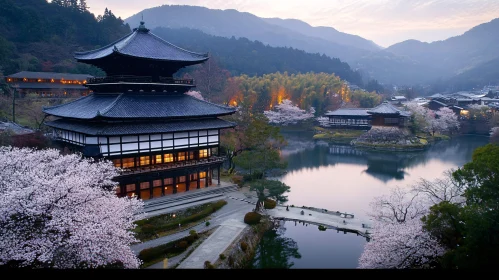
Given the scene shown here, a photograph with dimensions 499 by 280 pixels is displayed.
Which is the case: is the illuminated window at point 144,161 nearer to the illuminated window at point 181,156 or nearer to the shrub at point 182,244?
the illuminated window at point 181,156

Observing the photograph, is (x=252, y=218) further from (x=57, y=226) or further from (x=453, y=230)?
(x=57, y=226)

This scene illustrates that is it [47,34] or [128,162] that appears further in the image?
[47,34]

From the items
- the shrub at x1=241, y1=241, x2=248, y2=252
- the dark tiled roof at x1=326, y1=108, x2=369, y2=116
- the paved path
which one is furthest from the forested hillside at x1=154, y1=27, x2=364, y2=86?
the shrub at x1=241, y1=241, x2=248, y2=252

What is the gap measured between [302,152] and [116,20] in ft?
193

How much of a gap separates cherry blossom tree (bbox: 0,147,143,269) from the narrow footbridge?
12.4m

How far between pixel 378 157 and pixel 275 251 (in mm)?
33128

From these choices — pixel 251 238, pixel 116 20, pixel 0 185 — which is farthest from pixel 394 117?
pixel 116 20

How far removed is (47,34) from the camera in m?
65.2

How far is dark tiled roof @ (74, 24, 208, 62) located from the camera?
80.2ft

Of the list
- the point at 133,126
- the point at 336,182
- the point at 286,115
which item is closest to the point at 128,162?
the point at 133,126

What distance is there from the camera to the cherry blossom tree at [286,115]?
69.8m

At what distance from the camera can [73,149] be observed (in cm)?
2459

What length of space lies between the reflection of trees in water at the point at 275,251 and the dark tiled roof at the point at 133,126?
924 centimetres

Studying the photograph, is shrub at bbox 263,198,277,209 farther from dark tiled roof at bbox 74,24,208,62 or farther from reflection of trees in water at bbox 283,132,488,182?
reflection of trees in water at bbox 283,132,488,182
